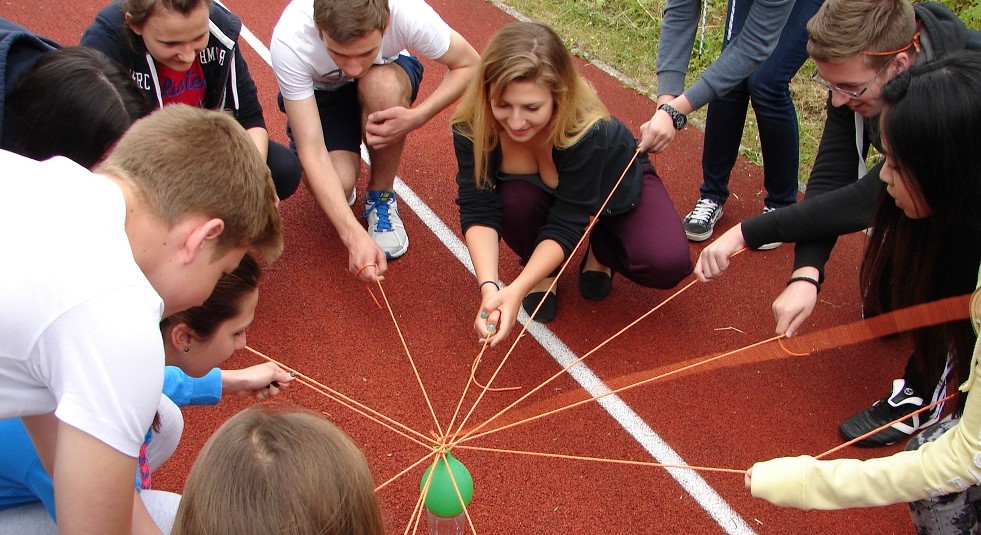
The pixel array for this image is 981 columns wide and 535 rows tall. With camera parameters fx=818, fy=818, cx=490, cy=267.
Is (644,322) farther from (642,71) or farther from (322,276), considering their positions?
(642,71)

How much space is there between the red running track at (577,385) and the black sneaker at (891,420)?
0.21 feet

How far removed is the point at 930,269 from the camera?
258 centimetres

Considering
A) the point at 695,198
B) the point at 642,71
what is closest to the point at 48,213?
the point at 695,198

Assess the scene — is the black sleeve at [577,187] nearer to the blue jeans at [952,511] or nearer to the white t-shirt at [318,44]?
the white t-shirt at [318,44]

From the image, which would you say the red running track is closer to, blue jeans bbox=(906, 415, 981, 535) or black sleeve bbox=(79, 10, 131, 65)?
blue jeans bbox=(906, 415, 981, 535)

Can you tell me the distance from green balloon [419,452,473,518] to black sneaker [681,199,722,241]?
2102mm

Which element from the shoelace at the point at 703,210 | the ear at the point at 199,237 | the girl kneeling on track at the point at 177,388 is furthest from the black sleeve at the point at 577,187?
the ear at the point at 199,237

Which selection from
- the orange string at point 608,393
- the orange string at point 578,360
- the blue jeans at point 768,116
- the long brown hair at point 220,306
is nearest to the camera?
the long brown hair at point 220,306

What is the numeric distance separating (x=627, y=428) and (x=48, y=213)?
2.18 m

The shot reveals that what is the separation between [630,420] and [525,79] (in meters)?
1.34

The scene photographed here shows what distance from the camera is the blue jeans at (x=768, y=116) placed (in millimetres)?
3695

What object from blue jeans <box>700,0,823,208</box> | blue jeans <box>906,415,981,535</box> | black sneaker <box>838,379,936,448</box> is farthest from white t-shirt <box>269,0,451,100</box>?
blue jeans <box>906,415,981,535</box>

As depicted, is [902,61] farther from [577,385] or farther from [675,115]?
[577,385]

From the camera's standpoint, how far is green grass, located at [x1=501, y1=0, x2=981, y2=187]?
5.25 meters
